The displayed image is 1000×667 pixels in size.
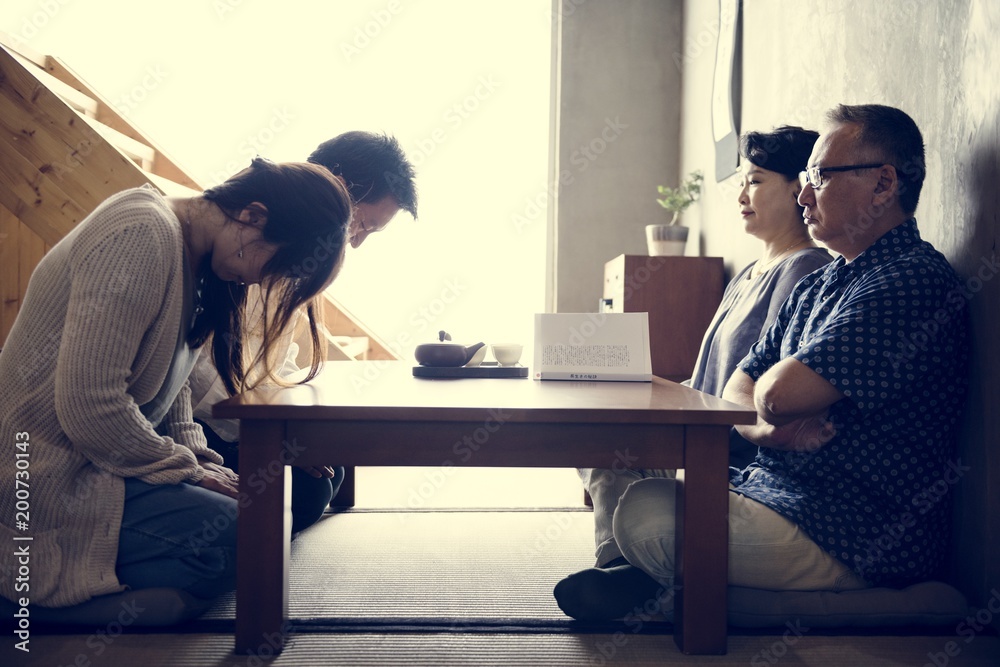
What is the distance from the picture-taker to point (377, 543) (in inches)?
81.0

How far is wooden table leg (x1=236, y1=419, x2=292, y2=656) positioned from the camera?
4.24 feet

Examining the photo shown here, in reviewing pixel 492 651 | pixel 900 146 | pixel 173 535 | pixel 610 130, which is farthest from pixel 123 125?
pixel 900 146

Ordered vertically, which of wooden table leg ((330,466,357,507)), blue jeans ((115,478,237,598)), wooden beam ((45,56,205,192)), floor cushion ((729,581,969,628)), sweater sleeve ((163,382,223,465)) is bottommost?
wooden table leg ((330,466,357,507))

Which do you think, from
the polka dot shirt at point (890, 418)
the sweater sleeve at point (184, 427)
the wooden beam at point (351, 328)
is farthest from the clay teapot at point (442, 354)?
the wooden beam at point (351, 328)

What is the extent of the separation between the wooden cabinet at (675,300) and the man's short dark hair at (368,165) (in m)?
1.65

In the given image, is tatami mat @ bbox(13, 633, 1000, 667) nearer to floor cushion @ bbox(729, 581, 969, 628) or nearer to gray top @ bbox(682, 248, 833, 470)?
floor cushion @ bbox(729, 581, 969, 628)

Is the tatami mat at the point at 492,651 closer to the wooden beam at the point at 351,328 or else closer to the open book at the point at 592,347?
the open book at the point at 592,347

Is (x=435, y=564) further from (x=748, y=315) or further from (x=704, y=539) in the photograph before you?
(x=748, y=315)

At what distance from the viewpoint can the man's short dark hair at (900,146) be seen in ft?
4.91

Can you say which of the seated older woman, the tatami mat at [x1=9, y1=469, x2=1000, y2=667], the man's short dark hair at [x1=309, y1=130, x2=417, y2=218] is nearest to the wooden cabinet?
the seated older woman

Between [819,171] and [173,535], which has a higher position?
[819,171]

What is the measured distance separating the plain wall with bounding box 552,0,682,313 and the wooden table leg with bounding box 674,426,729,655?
10.6ft

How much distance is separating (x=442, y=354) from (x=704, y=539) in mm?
813

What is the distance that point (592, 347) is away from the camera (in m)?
1.78
